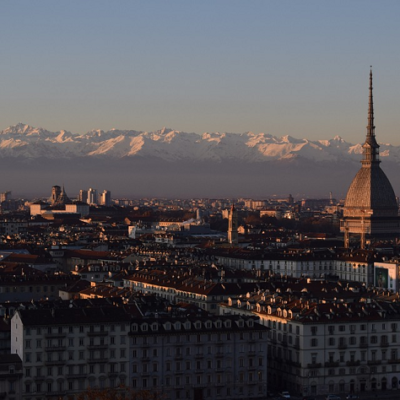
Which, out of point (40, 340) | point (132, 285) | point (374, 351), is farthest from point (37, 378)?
point (132, 285)

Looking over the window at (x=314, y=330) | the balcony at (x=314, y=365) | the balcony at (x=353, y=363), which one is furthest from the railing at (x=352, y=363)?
the window at (x=314, y=330)

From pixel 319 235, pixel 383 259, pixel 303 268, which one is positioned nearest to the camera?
pixel 383 259

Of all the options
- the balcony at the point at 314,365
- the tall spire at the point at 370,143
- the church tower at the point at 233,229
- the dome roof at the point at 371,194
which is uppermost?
the tall spire at the point at 370,143

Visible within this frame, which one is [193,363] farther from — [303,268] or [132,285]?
[303,268]

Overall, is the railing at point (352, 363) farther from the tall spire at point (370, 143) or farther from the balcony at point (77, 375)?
the tall spire at point (370, 143)

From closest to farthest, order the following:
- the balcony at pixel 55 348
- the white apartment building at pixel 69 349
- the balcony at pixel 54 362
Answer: the white apartment building at pixel 69 349 → the balcony at pixel 54 362 → the balcony at pixel 55 348

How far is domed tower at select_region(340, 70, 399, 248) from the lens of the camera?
18725 centimetres

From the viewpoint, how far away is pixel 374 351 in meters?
60.2

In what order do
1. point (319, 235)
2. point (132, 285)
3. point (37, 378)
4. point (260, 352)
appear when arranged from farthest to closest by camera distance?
point (319, 235), point (132, 285), point (260, 352), point (37, 378)

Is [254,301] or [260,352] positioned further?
[254,301]

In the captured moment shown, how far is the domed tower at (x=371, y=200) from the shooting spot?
614 ft

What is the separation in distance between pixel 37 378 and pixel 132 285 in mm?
33795

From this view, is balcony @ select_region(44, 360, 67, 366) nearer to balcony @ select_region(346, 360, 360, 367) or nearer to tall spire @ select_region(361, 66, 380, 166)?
balcony @ select_region(346, 360, 360, 367)

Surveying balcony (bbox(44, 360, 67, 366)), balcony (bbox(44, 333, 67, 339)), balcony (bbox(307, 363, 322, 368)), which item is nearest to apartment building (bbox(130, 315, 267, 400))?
balcony (bbox(307, 363, 322, 368))
